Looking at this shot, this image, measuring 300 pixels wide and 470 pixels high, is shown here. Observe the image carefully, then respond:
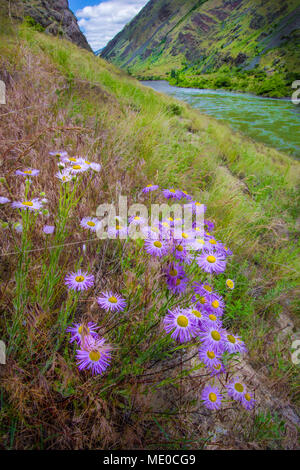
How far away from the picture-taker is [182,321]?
0.86m

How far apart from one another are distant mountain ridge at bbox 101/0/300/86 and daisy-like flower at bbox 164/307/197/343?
50.6m

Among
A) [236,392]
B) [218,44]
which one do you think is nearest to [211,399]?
[236,392]

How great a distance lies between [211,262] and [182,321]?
0.30 metres

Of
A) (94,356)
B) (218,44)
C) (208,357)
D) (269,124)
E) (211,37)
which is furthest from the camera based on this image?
(211,37)

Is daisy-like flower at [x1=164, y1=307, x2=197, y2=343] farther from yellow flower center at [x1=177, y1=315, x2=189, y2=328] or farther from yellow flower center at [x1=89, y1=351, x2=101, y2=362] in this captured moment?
yellow flower center at [x1=89, y1=351, x2=101, y2=362]

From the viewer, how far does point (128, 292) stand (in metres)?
1.00

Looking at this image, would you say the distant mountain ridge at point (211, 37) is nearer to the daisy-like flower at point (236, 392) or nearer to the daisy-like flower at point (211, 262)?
the daisy-like flower at point (211, 262)

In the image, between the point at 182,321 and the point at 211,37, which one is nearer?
the point at 182,321

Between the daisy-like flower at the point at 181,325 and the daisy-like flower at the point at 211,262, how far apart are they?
0.22 meters

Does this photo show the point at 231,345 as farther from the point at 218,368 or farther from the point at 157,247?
the point at 157,247

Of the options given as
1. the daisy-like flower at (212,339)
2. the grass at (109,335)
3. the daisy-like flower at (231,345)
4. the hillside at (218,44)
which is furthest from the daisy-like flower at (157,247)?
the hillside at (218,44)

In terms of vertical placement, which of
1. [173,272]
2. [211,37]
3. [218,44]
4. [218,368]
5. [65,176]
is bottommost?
[218,368]

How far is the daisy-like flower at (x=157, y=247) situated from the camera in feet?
3.14

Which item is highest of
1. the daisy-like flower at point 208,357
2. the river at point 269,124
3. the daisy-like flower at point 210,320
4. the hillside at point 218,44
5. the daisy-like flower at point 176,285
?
the hillside at point 218,44
